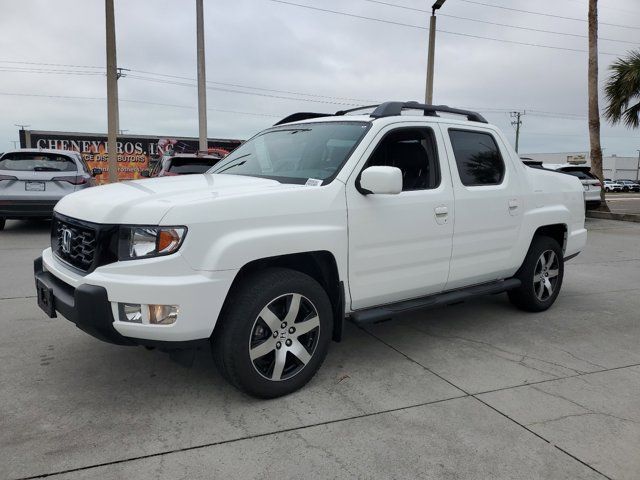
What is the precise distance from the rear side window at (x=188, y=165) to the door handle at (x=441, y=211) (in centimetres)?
710

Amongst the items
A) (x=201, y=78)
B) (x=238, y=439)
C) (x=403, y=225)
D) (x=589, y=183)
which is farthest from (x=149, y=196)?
(x=201, y=78)

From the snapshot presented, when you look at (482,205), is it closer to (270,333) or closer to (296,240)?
(296,240)

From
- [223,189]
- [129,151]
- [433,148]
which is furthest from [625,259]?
[129,151]

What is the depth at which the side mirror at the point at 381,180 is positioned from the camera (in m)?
3.29

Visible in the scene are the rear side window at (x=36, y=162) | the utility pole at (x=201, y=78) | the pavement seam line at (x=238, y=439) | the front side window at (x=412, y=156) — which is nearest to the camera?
the pavement seam line at (x=238, y=439)

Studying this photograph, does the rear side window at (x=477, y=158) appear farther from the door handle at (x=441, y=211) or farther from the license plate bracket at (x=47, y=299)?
the license plate bracket at (x=47, y=299)

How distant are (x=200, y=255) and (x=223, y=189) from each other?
0.56m

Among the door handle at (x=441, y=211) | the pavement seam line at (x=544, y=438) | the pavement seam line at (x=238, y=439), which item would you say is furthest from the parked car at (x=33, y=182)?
the pavement seam line at (x=544, y=438)

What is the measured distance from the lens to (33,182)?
966 cm

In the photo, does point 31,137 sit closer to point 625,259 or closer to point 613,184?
point 625,259

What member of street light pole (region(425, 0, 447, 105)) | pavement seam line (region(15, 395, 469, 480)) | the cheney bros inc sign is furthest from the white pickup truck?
the cheney bros inc sign

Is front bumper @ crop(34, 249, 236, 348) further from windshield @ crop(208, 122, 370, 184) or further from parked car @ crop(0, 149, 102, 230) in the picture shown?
parked car @ crop(0, 149, 102, 230)

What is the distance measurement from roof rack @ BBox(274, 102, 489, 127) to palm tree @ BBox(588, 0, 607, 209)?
13.3 m

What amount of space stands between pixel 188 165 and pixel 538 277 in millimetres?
7414
